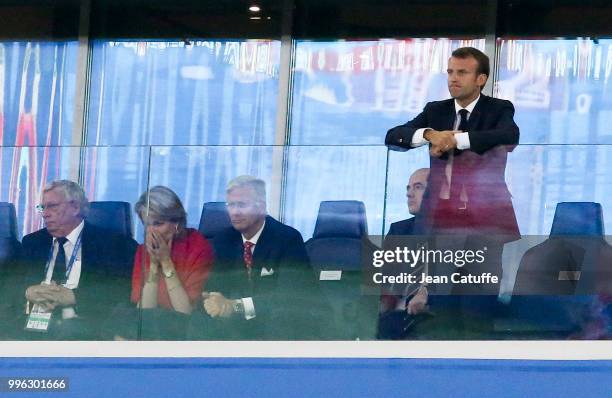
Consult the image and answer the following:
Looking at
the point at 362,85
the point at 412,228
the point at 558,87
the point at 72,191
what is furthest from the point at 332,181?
the point at 558,87

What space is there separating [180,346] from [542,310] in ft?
5.65

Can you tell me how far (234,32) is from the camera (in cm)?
1015

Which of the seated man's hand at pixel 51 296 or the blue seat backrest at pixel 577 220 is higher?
the blue seat backrest at pixel 577 220

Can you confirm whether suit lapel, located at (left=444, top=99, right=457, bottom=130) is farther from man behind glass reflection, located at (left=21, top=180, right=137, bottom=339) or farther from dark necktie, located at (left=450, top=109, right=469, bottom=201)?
man behind glass reflection, located at (left=21, top=180, right=137, bottom=339)

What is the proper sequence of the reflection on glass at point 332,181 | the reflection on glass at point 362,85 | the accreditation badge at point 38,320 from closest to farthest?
the reflection on glass at point 332,181 → the accreditation badge at point 38,320 → the reflection on glass at point 362,85

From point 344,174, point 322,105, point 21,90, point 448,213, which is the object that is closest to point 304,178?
point 344,174

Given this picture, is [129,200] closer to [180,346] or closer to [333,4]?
[180,346]

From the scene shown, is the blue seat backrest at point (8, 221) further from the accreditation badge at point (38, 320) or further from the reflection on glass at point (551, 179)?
the reflection on glass at point (551, 179)

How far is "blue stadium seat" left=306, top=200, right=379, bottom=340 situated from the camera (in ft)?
20.8

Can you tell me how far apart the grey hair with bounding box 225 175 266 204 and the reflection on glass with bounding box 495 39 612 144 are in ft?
11.9

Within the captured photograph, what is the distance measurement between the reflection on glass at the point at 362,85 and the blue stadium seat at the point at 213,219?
11.3 ft

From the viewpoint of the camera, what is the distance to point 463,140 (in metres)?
6.29

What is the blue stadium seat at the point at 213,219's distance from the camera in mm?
6500

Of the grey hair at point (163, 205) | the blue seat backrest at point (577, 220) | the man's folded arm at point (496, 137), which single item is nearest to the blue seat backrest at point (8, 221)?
the grey hair at point (163, 205)
